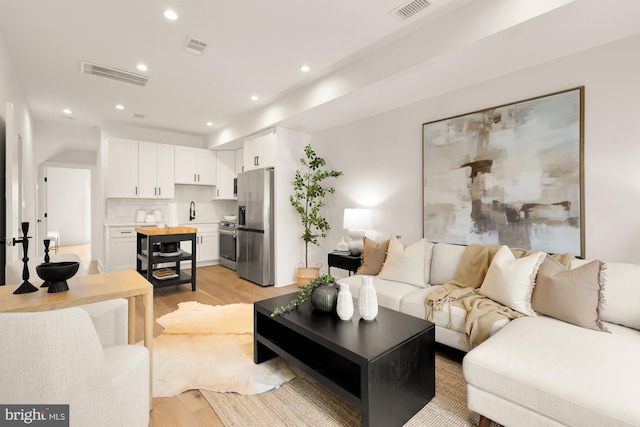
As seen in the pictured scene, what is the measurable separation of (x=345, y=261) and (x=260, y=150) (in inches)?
88.5

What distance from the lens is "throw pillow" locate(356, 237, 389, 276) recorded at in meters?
3.31

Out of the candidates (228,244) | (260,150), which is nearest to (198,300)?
(228,244)

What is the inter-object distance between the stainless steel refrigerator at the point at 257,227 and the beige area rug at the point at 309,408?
261 cm

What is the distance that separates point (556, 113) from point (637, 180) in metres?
0.76

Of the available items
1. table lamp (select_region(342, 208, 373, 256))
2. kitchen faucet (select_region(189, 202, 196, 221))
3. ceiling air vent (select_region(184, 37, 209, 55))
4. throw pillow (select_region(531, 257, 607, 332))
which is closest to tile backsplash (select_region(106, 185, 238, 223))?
kitchen faucet (select_region(189, 202, 196, 221))

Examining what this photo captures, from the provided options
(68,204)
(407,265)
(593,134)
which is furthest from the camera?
(68,204)

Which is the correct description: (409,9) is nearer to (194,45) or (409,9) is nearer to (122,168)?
(194,45)

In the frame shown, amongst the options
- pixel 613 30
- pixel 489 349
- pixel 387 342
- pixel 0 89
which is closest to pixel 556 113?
pixel 613 30

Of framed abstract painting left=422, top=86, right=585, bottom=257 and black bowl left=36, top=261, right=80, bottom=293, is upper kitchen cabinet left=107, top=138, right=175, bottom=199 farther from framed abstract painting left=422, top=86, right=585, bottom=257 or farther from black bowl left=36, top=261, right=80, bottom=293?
framed abstract painting left=422, top=86, right=585, bottom=257

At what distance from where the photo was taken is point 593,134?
241cm

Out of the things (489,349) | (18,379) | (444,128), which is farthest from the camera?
(444,128)

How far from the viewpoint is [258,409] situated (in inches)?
70.6

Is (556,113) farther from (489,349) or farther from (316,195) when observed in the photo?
(316,195)

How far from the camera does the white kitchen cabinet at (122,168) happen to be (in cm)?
522
